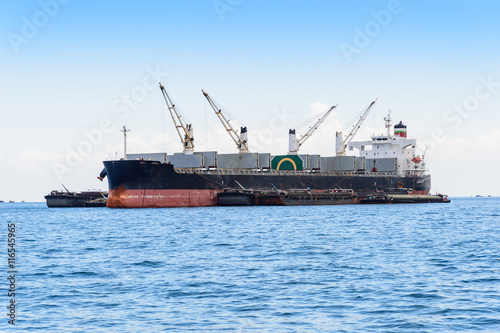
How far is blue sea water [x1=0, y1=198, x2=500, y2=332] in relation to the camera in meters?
16.4

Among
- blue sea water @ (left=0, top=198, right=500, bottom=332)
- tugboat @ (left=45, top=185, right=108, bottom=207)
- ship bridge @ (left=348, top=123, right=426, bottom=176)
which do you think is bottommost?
blue sea water @ (left=0, top=198, right=500, bottom=332)

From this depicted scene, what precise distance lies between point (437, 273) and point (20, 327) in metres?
15.5

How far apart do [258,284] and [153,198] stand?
5209cm

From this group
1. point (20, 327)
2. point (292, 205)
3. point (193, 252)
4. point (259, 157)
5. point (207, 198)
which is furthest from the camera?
point (259, 157)

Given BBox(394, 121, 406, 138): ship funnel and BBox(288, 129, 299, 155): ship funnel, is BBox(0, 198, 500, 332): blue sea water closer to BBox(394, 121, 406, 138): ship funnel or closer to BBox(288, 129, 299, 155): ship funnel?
BBox(288, 129, 299, 155): ship funnel

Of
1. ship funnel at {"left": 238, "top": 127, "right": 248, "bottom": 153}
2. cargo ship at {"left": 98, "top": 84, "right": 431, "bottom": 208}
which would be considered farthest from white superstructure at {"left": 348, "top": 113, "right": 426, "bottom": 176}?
ship funnel at {"left": 238, "top": 127, "right": 248, "bottom": 153}

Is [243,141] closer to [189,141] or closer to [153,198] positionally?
[189,141]

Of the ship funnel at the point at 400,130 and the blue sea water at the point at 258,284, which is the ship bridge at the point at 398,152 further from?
the blue sea water at the point at 258,284

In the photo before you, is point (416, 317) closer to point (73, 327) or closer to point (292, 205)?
point (73, 327)

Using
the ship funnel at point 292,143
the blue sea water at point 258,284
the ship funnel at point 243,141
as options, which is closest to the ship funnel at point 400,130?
the ship funnel at point 292,143

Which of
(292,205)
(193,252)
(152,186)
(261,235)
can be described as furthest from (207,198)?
(193,252)

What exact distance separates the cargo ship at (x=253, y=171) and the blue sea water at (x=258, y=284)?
1295 inches

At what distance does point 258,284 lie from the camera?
21.4 meters

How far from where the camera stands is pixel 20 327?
16.0 metres
